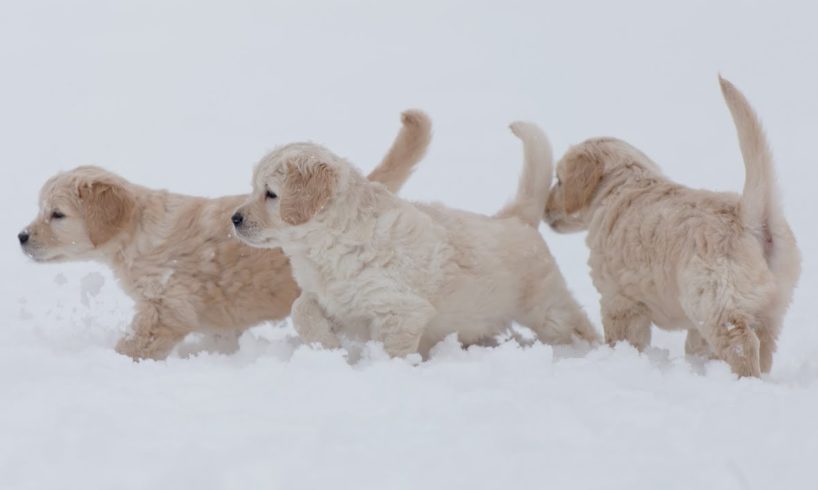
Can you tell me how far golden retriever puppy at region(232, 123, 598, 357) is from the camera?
4.50 meters

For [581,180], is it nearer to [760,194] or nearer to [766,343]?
[760,194]

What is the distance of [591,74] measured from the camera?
788 inches

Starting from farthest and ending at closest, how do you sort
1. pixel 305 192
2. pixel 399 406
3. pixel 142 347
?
pixel 142 347
pixel 305 192
pixel 399 406

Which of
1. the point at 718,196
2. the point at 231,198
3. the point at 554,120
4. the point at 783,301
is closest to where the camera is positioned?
the point at 783,301

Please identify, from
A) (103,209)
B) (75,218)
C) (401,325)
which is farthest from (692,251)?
(75,218)

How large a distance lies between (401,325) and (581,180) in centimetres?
165

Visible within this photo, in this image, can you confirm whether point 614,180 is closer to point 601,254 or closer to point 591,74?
point 601,254

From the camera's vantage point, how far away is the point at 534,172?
5621 mm

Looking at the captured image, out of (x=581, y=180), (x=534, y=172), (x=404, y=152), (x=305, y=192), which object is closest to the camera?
(x=305, y=192)

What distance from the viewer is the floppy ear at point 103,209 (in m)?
5.21

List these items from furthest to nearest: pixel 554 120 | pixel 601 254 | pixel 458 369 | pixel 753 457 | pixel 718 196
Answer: pixel 554 120, pixel 601 254, pixel 718 196, pixel 458 369, pixel 753 457

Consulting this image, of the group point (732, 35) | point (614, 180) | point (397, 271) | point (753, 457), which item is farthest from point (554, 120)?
point (753, 457)

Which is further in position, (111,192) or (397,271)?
(111,192)

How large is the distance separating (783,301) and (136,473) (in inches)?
124
